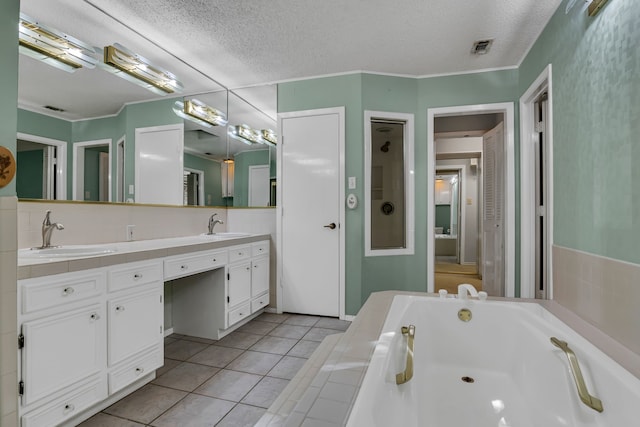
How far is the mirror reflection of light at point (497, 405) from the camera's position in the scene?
1.49m

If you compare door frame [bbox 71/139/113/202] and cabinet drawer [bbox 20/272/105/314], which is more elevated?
door frame [bbox 71/139/113/202]

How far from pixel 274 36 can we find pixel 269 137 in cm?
107

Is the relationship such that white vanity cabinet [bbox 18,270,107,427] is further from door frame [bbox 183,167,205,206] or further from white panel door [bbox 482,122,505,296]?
white panel door [bbox 482,122,505,296]

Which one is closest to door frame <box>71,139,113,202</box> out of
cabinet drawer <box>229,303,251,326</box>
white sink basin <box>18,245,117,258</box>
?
white sink basin <box>18,245,117,258</box>

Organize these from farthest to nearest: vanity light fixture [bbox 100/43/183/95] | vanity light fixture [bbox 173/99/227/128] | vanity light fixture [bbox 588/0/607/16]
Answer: vanity light fixture [bbox 173/99/227/128] → vanity light fixture [bbox 100/43/183/95] → vanity light fixture [bbox 588/0/607/16]

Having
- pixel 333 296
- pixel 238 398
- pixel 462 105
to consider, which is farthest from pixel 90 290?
pixel 462 105

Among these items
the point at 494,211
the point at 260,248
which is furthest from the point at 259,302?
the point at 494,211

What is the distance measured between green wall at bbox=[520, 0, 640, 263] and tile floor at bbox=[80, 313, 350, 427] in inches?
74.8

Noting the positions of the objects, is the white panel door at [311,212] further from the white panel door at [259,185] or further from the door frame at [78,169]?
the door frame at [78,169]

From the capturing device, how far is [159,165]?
2.63 metres

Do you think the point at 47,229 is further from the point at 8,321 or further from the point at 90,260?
the point at 8,321

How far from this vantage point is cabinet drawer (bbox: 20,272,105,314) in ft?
4.15

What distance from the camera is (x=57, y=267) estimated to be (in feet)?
4.44

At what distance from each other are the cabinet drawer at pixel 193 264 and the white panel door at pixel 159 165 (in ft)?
2.29
